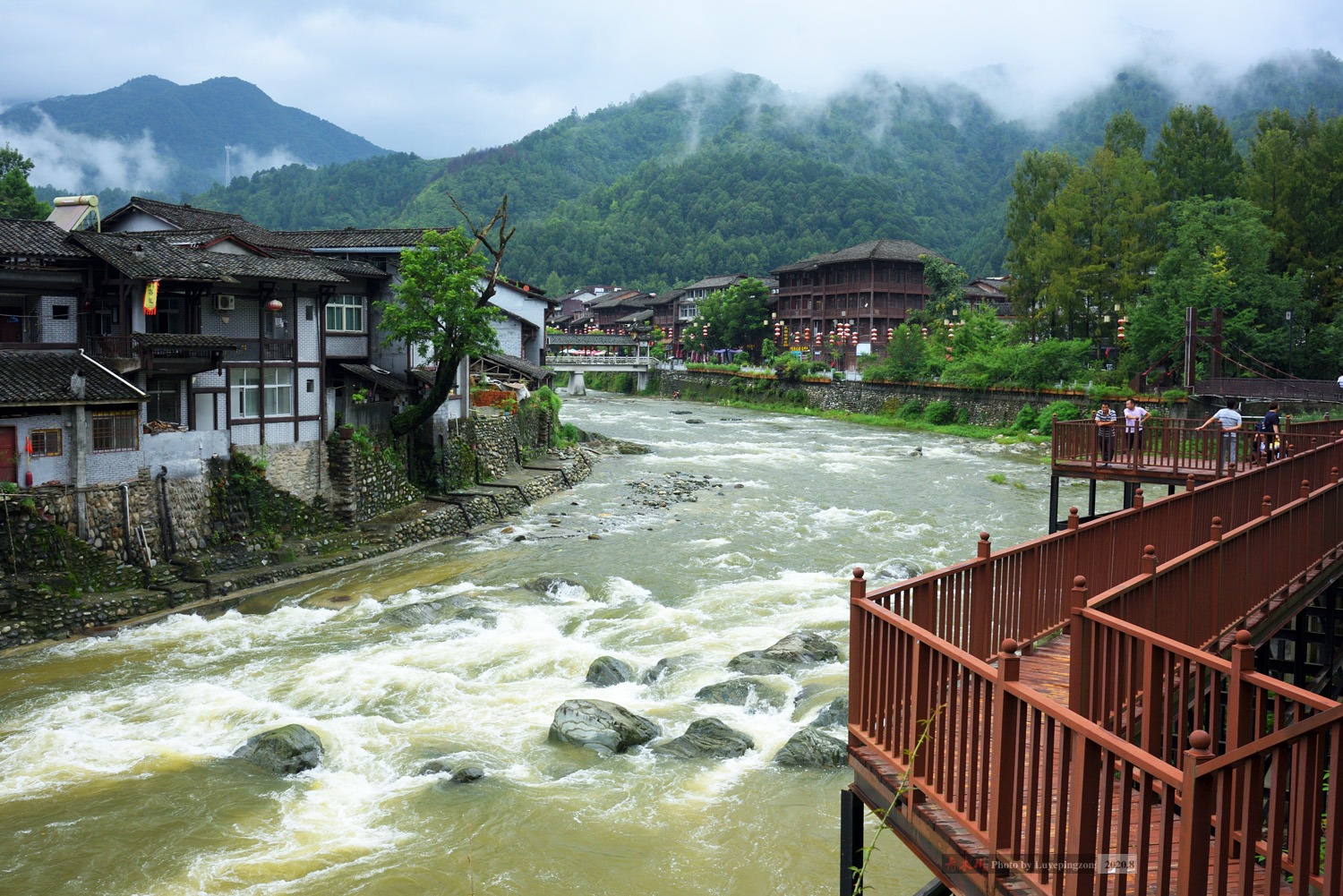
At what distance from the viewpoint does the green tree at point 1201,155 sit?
5378 centimetres

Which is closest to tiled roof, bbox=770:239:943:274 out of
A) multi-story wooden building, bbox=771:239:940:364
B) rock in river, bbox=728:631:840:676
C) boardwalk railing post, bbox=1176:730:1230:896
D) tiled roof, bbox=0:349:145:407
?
multi-story wooden building, bbox=771:239:940:364

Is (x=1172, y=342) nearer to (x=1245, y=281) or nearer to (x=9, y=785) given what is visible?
(x=1245, y=281)

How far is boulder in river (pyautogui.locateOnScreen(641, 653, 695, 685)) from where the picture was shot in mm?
15867

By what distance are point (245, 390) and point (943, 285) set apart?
63.9 metres

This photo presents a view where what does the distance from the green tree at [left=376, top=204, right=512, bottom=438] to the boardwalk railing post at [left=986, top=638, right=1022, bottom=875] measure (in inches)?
921

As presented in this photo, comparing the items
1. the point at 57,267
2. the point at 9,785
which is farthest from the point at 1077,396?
the point at 9,785

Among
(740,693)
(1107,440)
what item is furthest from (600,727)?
(1107,440)

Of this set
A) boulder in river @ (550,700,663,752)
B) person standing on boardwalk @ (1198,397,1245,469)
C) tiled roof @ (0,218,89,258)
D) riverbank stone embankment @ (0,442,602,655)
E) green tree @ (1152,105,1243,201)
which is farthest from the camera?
green tree @ (1152,105,1243,201)

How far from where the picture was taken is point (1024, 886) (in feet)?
15.2

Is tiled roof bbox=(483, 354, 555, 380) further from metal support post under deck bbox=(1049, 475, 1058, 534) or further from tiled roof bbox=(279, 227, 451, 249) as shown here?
metal support post under deck bbox=(1049, 475, 1058, 534)

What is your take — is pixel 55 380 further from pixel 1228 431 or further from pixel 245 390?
pixel 1228 431

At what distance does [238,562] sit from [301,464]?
12.3ft

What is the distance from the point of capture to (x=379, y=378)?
2797cm

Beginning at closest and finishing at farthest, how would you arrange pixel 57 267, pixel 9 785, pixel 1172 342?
pixel 9 785 → pixel 57 267 → pixel 1172 342
